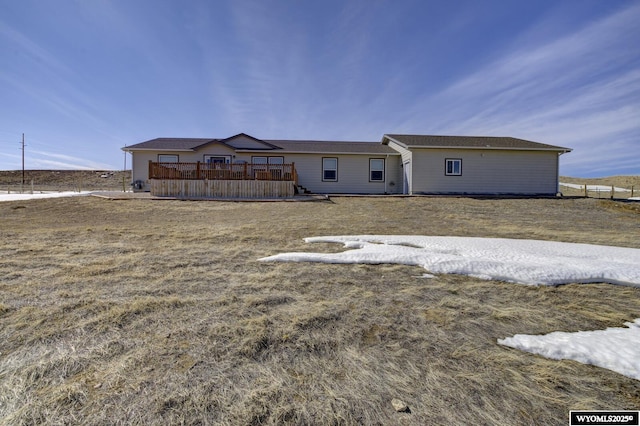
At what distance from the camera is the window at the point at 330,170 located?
17.8m

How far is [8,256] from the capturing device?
4.25m

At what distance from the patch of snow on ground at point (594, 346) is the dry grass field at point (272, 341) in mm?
104

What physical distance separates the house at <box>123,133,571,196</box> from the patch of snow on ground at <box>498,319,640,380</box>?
43.4 feet

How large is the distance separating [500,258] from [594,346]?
243 centimetres

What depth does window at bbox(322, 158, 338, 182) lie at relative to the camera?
1777 cm

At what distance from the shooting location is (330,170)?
58.5ft

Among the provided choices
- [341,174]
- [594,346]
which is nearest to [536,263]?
[594,346]

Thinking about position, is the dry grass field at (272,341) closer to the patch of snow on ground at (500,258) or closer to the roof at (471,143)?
the patch of snow on ground at (500,258)


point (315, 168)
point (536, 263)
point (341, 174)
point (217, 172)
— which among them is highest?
point (315, 168)

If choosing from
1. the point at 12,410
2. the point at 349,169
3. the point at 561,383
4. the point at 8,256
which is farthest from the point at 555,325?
the point at 349,169

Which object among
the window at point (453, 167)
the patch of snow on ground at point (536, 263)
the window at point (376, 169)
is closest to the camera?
the patch of snow on ground at point (536, 263)

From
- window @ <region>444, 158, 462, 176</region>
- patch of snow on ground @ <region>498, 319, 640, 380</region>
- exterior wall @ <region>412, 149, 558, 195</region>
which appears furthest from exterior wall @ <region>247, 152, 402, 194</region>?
patch of snow on ground @ <region>498, 319, 640, 380</region>

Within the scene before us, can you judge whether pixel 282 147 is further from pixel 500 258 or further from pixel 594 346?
pixel 594 346

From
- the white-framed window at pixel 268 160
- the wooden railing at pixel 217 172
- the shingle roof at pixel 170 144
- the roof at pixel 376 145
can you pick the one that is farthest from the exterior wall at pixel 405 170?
the shingle roof at pixel 170 144
